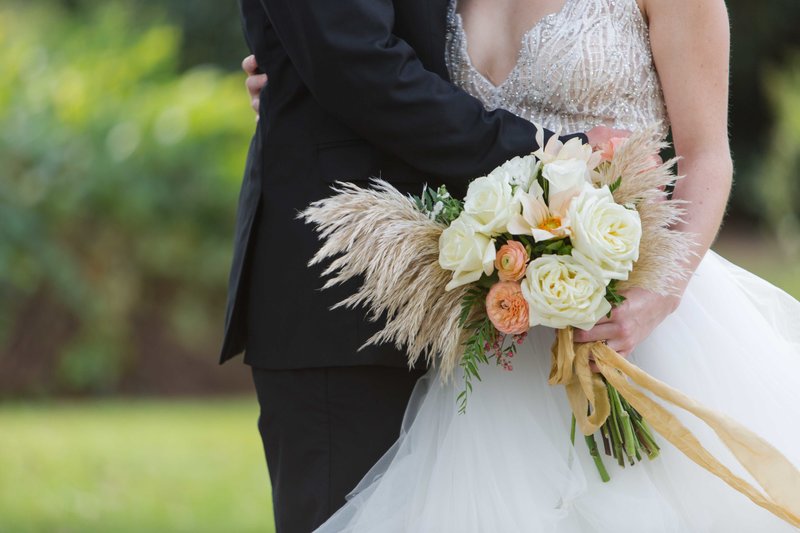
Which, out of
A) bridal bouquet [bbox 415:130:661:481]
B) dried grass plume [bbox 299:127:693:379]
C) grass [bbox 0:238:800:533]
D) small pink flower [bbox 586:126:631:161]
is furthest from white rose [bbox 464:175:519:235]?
grass [bbox 0:238:800:533]

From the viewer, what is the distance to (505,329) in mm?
2031

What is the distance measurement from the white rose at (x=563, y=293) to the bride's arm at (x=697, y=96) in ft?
0.88

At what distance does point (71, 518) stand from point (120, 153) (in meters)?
3.63

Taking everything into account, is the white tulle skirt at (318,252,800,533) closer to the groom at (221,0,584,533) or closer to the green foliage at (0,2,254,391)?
the groom at (221,0,584,533)

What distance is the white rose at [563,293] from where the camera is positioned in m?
1.99

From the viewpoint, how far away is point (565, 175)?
2.04 metres

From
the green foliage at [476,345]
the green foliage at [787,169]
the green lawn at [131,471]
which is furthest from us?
the green foliage at [787,169]

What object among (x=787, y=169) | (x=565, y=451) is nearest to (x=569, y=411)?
(x=565, y=451)

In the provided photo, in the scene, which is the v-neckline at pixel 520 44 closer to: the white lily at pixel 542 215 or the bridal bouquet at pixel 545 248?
the bridal bouquet at pixel 545 248

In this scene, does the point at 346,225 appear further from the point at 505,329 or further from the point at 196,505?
the point at 196,505

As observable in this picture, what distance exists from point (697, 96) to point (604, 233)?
50 cm

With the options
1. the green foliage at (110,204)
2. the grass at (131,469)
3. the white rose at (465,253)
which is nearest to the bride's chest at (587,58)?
the white rose at (465,253)

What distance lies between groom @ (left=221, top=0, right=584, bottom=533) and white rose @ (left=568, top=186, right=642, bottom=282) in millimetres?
272

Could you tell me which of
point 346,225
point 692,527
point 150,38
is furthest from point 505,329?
point 150,38
